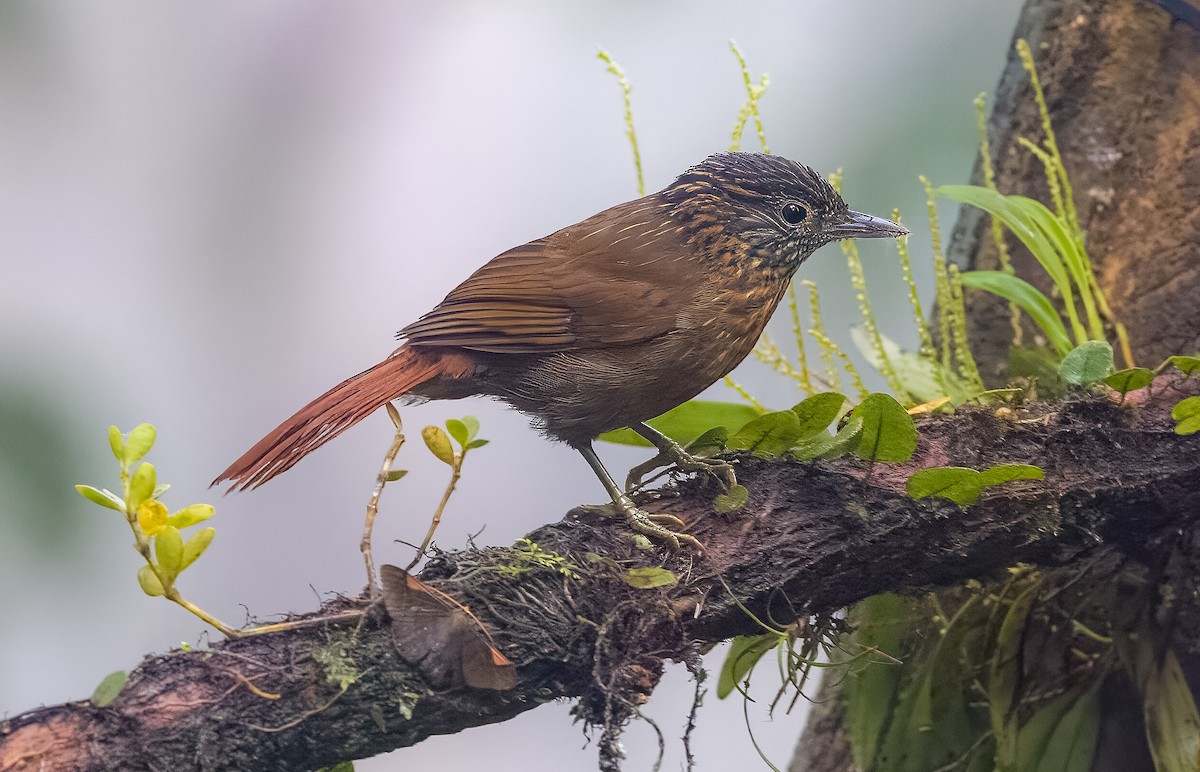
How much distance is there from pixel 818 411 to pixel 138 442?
3.89 feet

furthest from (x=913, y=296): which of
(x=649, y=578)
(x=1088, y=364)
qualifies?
(x=649, y=578)

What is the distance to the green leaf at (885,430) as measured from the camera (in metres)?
1.82

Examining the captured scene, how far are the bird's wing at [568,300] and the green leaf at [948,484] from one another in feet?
1.77

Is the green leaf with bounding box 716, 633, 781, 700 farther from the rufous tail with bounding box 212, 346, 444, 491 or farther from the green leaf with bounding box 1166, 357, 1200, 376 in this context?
the green leaf with bounding box 1166, 357, 1200, 376

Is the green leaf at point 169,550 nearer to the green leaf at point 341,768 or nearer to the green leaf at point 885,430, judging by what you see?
the green leaf at point 341,768

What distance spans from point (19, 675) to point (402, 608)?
1.61 m

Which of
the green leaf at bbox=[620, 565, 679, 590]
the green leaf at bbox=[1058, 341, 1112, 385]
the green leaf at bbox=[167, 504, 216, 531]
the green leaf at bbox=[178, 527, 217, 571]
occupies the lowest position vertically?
the green leaf at bbox=[620, 565, 679, 590]

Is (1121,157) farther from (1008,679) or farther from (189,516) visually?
(189,516)

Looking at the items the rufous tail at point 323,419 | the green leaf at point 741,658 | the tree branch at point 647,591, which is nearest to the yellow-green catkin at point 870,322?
the tree branch at point 647,591

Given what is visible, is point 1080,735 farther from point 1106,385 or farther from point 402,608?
point 402,608

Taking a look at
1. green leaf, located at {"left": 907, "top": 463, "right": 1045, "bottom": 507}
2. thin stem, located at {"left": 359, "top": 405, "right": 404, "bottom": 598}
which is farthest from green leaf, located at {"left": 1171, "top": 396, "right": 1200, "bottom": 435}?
thin stem, located at {"left": 359, "top": 405, "right": 404, "bottom": 598}

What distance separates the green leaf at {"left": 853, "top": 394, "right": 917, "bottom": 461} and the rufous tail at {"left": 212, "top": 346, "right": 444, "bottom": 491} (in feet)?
2.61

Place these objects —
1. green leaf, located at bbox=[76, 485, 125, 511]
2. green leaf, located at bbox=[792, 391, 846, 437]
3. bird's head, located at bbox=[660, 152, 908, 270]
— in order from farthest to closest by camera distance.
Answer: bird's head, located at bbox=[660, 152, 908, 270] → green leaf, located at bbox=[792, 391, 846, 437] → green leaf, located at bbox=[76, 485, 125, 511]

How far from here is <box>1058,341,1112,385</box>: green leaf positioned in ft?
6.52
